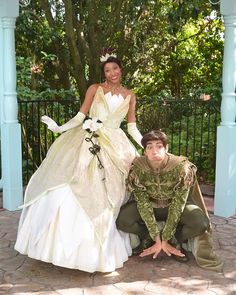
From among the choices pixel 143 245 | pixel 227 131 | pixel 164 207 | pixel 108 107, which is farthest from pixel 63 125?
pixel 227 131

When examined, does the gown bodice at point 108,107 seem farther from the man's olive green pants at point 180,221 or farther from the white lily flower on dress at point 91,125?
the man's olive green pants at point 180,221

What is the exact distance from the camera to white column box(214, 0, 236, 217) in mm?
4062

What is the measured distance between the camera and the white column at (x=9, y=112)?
4.33m

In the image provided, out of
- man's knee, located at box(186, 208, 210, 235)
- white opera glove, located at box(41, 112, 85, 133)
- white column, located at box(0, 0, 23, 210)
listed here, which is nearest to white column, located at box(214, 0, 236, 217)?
man's knee, located at box(186, 208, 210, 235)

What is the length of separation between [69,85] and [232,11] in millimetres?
4692

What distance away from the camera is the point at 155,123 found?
707cm

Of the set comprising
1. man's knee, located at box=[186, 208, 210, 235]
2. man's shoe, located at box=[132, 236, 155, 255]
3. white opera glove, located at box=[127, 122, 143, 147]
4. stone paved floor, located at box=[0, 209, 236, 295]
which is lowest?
stone paved floor, located at box=[0, 209, 236, 295]

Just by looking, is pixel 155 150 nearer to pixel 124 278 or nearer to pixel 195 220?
pixel 195 220

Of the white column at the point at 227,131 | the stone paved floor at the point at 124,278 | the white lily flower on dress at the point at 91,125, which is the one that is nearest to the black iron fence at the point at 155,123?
the white column at the point at 227,131

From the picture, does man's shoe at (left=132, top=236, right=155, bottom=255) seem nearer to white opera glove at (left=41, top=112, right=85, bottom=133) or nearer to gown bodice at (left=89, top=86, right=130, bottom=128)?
gown bodice at (left=89, top=86, right=130, bottom=128)

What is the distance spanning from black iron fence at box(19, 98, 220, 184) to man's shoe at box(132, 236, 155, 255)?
2469mm

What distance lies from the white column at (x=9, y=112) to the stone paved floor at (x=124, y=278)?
117cm

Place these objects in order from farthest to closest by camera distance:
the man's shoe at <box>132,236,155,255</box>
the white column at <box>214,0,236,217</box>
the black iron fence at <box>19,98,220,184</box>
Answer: the black iron fence at <box>19,98,220,184</box> → the white column at <box>214,0,236,217</box> → the man's shoe at <box>132,236,155,255</box>

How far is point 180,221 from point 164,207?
0.15 meters
